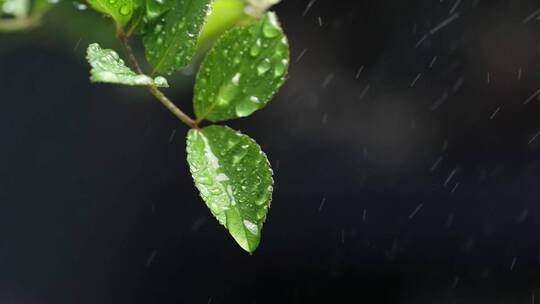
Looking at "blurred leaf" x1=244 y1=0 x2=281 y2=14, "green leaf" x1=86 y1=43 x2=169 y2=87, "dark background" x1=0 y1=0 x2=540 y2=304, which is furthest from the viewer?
"dark background" x1=0 y1=0 x2=540 y2=304

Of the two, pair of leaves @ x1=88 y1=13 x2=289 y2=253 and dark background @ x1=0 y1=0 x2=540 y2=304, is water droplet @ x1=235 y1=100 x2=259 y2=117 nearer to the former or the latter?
pair of leaves @ x1=88 y1=13 x2=289 y2=253

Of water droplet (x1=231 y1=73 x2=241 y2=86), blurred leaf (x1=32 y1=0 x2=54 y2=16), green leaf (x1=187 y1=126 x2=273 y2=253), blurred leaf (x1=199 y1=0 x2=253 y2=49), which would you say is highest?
water droplet (x1=231 y1=73 x2=241 y2=86)

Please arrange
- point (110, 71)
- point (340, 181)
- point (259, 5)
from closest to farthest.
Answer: point (110, 71), point (259, 5), point (340, 181)

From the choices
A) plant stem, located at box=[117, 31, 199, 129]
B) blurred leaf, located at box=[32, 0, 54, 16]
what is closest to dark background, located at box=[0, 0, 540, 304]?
blurred leaf, located at box=[32, 0, 54, 16]

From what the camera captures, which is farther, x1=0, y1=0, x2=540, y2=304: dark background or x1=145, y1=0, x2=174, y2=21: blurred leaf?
x1=0, y1=0, x2=540, y2=304: dark background

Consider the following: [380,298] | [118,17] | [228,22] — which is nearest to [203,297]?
[380,298]

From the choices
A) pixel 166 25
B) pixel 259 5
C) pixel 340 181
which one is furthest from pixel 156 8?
pixel 340 181

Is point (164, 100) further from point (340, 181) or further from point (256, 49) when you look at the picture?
point (340, 181)
